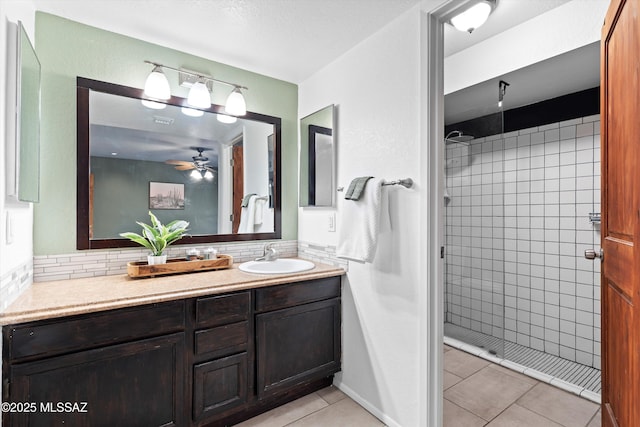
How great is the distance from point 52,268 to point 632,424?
8.53 feet

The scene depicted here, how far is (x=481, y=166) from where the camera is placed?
2863mm

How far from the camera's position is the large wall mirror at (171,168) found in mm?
1898

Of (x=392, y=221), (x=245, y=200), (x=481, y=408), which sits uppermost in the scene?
(x=245, y=200)

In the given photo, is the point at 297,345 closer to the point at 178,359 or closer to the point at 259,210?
the point at 178,359

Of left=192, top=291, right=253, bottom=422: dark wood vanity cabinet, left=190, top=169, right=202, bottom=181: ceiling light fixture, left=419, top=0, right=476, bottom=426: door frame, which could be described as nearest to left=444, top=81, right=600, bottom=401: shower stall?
left=419, top=0, right=476, bottom=426: door frame

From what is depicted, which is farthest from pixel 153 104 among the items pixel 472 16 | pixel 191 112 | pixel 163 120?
pixel 472 16

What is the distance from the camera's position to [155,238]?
6.37ft

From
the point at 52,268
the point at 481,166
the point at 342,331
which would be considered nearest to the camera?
the point at 52,268

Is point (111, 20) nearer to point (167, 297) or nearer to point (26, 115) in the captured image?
point (26, 115)

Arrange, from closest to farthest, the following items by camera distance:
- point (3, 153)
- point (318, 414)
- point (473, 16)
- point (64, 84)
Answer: point (3, 153) < point (473, 16) < point (64, 84) < point (318, 414)

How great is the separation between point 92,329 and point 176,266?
604 millimetres

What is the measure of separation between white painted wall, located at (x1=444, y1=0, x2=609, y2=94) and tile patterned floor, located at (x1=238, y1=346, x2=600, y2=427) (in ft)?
7.18

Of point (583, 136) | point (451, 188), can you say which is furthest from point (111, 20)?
point (583, 136)

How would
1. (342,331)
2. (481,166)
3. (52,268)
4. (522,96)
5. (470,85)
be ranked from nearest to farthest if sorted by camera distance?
1. (52,268)
2. (342,331)
3. (470,85)
4. (522,96)
5. (481,166)
